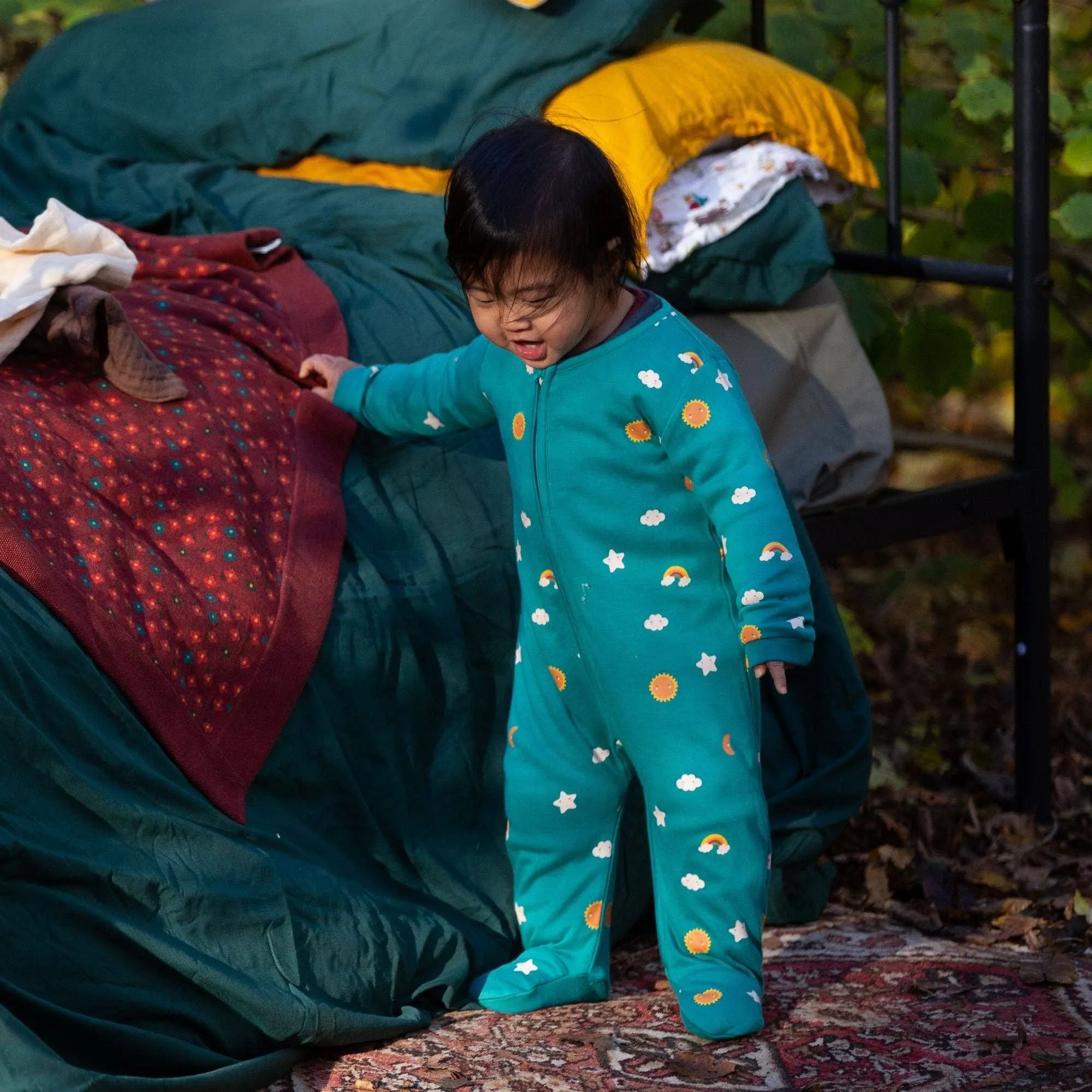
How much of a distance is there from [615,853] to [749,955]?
8.6 inches

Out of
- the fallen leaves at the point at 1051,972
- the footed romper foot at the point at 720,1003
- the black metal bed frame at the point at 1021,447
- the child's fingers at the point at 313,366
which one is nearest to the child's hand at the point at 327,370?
the child's fingers at the point at 313,366

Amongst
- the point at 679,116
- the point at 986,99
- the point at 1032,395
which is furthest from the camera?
the point at 986,99

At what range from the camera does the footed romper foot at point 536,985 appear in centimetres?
184

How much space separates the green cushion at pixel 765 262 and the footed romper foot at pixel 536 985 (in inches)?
39.6

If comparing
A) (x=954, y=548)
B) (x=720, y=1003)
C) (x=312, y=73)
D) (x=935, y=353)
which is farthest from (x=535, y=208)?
(x=954, y=548)

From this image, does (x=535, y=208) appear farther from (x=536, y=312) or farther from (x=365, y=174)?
(x=365, y=174)

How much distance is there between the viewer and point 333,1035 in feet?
5.37

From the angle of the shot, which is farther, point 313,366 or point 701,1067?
point 313,366

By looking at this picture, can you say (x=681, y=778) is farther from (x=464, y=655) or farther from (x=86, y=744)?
(x=86, y=744)

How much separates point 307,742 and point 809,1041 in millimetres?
676

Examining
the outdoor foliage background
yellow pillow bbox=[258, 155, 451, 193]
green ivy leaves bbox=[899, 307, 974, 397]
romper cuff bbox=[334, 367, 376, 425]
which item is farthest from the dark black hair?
green ivy leaves bbox=[899, 307, 974, 397]

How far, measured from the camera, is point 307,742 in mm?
1801

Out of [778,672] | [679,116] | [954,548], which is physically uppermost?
[679,116]

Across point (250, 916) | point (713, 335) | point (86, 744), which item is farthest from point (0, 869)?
point (713, 335)
